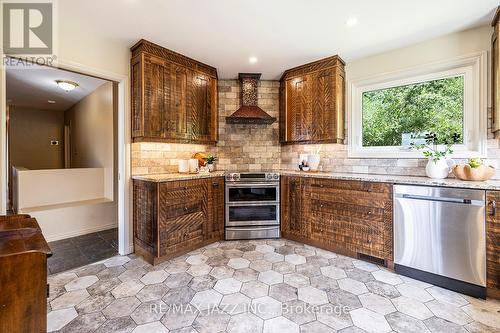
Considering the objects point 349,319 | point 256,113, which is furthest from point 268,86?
point 349,319

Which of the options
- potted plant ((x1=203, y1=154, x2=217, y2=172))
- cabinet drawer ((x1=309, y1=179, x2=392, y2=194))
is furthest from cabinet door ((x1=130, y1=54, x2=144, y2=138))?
cabinet drawer ((x1=309, y1=179, x2=392, y2=194))

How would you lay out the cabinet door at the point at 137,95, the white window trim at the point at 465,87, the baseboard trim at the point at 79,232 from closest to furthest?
the white window trim at the point at 465,87, the cabinet door at the point at 137,95, the baseboard trim at the point at 79,232

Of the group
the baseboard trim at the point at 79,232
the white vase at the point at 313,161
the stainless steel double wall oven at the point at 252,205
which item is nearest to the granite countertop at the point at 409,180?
the stainless steel double wall oven at the point at 252,205

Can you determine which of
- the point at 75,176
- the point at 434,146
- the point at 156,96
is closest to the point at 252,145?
the point at 156,96

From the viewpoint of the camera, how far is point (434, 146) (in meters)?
2.75

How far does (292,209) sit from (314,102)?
157 centimetres

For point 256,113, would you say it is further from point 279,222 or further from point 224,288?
point 224,288

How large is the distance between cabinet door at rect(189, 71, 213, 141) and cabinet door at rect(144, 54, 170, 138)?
1.31 ft

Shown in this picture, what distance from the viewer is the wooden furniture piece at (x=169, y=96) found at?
2.75 metres

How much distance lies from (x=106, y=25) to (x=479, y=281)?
4178 mm

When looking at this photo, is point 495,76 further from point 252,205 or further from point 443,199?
point 252,205

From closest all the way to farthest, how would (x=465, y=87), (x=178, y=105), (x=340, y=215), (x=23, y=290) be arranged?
(x=23, y=290), (x=465, y=87), (x=340, y=215), (x=178, y=105)

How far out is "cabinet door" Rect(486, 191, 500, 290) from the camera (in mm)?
1926

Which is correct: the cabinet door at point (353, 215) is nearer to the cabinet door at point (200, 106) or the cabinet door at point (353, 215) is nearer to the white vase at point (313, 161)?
the white vase at point (313, 161)
